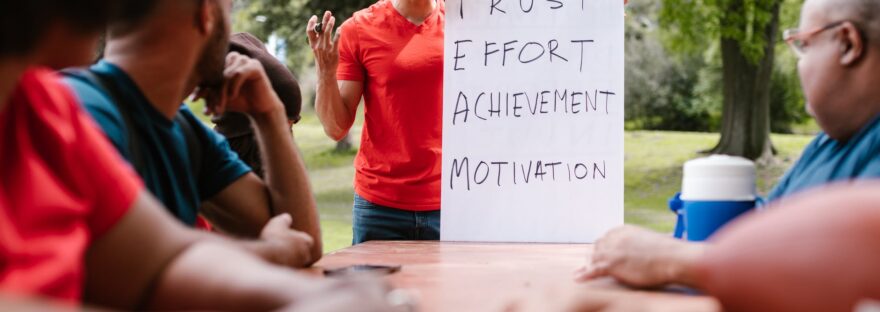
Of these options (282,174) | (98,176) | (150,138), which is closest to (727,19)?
(282,174)

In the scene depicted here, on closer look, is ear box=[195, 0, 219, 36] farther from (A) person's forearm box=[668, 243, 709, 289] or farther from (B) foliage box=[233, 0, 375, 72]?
(B) foliage box=[233, 0, 375, 72]

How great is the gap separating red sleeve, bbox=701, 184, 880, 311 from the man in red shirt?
2157mm

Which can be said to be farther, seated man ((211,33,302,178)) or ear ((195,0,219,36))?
seated man ((211,33,302,178))

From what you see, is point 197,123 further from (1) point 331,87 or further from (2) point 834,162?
(2) point 834,162

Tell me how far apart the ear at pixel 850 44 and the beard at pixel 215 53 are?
1379 mm

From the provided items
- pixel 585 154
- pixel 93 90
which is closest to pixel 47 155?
pixel 93 90

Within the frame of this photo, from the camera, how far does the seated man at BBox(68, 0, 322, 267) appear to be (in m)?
1.79

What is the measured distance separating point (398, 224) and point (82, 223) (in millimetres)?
2186

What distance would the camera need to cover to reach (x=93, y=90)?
1711 millimetres

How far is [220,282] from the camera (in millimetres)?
1275

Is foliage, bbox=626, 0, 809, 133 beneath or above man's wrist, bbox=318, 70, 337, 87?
beneath

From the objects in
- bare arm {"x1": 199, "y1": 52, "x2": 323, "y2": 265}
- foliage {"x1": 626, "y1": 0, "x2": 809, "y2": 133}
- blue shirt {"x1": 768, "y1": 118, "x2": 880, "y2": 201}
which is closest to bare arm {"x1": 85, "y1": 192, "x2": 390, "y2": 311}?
bare arm {"x1": 199, "y1": 52, "x2": 323, "y2": 265}

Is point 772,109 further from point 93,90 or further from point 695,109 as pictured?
point 93,90

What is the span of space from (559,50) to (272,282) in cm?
203
